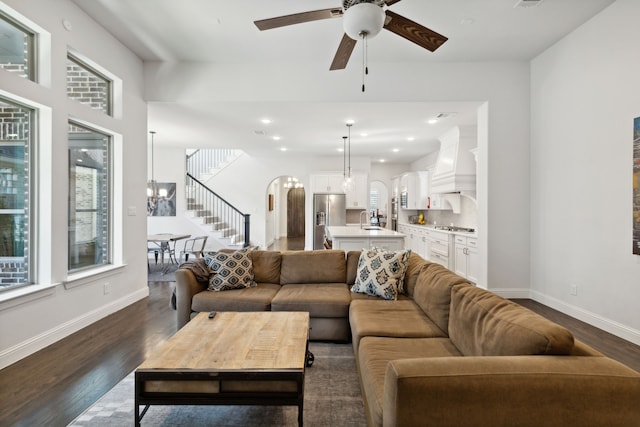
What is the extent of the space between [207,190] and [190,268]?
643cm

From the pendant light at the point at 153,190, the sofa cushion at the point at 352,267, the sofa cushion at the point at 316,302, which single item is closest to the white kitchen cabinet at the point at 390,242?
the sofa cushion at the point at 352,267

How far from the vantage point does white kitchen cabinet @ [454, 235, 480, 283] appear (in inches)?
206

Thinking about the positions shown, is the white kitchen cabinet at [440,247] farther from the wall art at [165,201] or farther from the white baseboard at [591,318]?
the wall art at [165,201]

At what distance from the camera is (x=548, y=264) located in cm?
423

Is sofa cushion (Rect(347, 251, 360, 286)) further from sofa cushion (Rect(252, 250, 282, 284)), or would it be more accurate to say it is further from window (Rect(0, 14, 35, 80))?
window (Rect(0, 14, 35, 80))

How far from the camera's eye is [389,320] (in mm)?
2361

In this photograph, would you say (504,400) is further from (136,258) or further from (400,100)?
(136,258)

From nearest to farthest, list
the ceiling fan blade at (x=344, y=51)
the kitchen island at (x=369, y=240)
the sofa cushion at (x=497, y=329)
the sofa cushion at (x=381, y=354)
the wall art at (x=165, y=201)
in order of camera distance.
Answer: the sofa cushion at (x=497, y=329) → the sofa cushion at (x=381, y=354) → the ceiling fan blade at (x=344, y=51) → the kitchen island at (x=369, y=240) → the wall art at (x=165, y=201)

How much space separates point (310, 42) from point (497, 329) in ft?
12.3

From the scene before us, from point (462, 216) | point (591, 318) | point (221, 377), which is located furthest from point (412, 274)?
point (462, 216)

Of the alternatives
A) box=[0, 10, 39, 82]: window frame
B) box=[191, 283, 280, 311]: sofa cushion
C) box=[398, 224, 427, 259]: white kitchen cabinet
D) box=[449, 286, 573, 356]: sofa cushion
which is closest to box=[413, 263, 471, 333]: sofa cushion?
box=[449, 286, 573, 356]: sofa cushion

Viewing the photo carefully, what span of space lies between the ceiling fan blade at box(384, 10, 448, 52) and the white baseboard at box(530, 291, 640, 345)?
3277mm

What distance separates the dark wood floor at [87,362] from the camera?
2029 millimetres

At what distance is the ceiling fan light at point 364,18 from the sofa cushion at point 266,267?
2.41 meters
